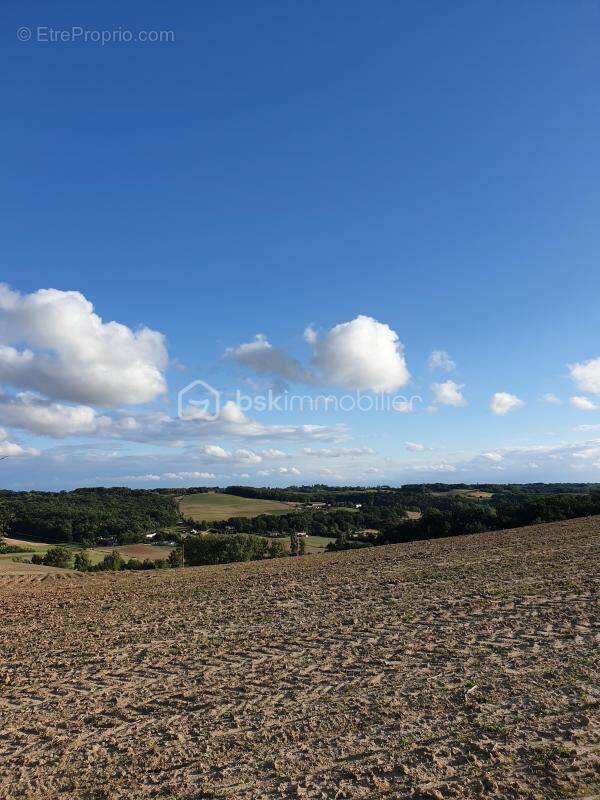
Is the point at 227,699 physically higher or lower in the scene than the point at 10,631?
higher

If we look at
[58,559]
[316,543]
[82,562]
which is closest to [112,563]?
[82,562]

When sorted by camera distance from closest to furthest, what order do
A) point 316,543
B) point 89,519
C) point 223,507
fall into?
point 316,543
point 89,519
point 223,507

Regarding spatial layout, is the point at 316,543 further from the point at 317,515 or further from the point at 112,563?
the point at 112,563

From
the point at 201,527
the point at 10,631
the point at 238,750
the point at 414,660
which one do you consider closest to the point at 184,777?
the point at 238,750

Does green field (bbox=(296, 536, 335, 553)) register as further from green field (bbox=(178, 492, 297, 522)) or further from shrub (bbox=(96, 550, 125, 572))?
green field (bbox=(178, 492, 297, 522))

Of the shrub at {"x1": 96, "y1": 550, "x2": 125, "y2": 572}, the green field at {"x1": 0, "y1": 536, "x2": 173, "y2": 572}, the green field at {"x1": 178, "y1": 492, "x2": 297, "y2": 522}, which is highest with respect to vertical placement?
the green field at {"x1": 178, "y1": 492, "x2": 297, "y2": 522}

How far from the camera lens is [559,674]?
32.2 ft

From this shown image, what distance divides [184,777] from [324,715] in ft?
8.49

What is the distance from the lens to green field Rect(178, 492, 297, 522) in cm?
11094

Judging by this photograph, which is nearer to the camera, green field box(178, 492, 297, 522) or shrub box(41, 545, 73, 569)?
shrub box(41, 545, 73, 569)

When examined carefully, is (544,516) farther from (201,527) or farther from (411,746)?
(201,527)

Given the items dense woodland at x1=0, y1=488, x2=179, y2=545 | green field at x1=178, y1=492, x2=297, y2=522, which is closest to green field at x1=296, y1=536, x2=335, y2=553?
green field at x1=178, y1=492, x2=297, y2=522

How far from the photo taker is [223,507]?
12294 centimetres

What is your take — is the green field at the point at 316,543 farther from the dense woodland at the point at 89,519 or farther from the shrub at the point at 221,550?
the dense woodland at the point at 89,519
